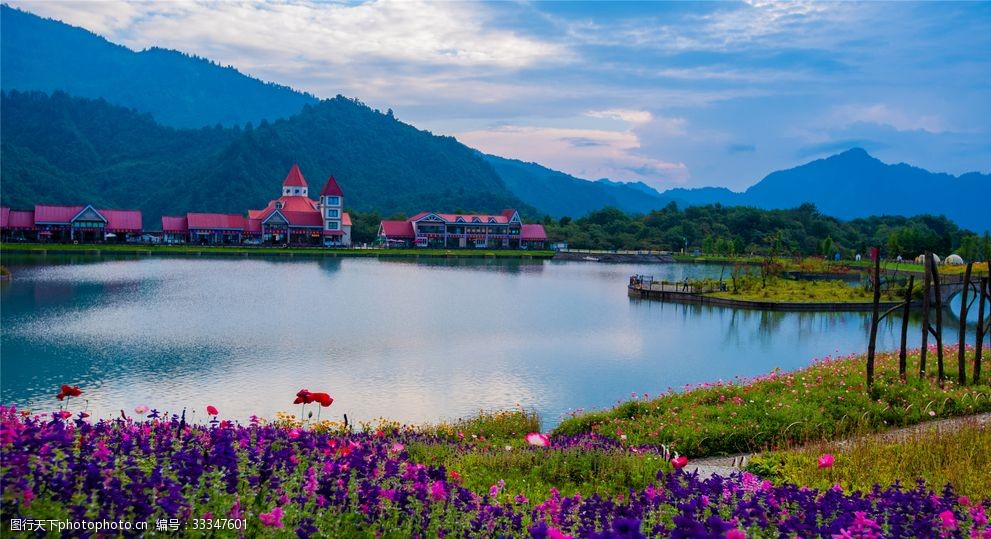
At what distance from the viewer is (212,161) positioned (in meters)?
134

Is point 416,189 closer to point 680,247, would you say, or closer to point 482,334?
point 680,247

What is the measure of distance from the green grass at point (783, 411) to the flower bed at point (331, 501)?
4374mm

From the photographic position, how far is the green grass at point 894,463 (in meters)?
6.20

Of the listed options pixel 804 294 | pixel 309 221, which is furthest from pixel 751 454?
pixel 309 221

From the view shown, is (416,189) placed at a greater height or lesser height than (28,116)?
lesser

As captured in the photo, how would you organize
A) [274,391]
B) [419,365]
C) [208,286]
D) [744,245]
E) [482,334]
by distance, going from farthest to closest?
[744,245] < [208,286] < [482,334] < [419,365] < [274,391]

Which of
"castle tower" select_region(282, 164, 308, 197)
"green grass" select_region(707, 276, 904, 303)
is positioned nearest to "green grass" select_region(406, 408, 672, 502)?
"green grass" select_region(707, 276, 904, 303)

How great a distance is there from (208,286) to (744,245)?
2902 inches

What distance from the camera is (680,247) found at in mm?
93312

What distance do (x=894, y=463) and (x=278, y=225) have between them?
82.0 meters

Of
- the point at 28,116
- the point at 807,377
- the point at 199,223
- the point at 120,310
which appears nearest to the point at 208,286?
the point at 120,310

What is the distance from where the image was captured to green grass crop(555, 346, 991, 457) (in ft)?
29.2

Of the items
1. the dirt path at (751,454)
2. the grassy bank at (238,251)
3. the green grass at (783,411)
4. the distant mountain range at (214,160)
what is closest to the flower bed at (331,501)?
the dirt path at (751,454)

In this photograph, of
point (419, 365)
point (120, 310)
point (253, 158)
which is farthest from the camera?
point (253, 158)
